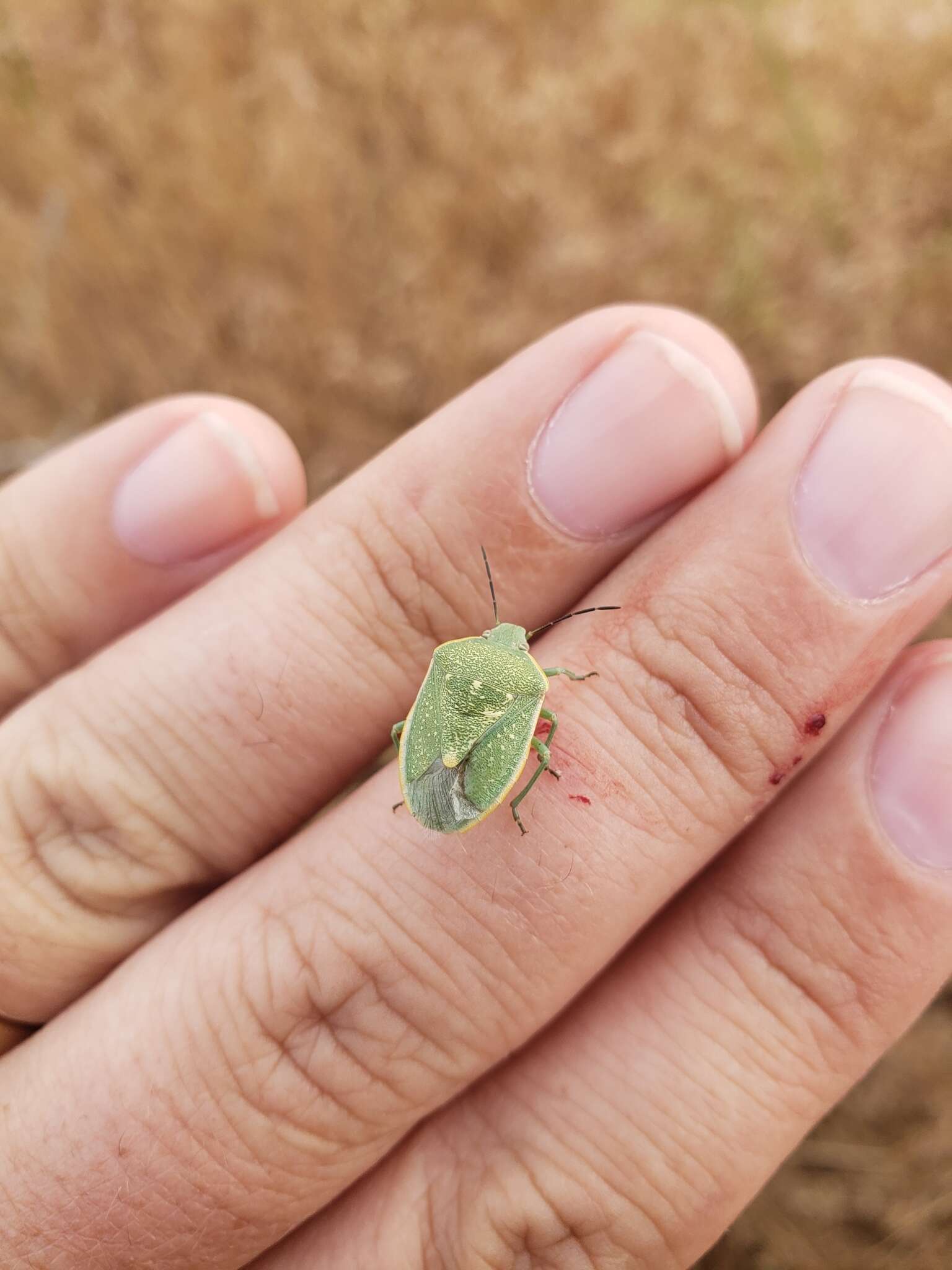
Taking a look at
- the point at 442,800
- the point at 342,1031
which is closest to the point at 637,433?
the point at 442,800

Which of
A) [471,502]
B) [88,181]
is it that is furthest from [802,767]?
[88,181]

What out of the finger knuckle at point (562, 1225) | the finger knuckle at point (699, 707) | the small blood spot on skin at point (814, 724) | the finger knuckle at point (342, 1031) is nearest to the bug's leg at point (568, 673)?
the finger knuckle at point (699, 707)

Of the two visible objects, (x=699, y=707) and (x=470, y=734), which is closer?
(x=470, y=734)

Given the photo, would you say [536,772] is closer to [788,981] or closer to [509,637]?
[509,637]

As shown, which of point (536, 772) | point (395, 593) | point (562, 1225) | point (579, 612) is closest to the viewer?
point (536, 772)

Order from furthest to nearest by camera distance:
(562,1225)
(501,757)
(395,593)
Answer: (395,593) → (562,1225) → (501,757)

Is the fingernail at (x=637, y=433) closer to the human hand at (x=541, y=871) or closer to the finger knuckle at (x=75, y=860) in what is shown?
the human hand at (x=541, y=871)

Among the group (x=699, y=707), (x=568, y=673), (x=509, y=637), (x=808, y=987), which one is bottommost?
(x=808, y=987)

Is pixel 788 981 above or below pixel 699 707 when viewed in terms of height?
below
